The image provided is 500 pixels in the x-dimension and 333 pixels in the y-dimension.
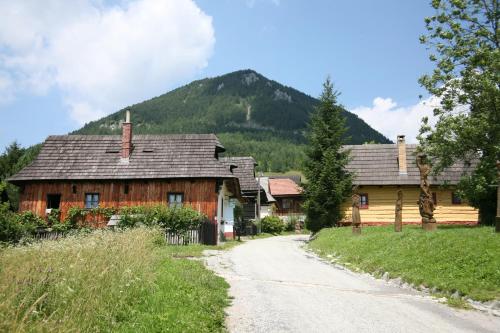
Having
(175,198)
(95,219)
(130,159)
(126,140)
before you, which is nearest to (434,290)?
(175,198)

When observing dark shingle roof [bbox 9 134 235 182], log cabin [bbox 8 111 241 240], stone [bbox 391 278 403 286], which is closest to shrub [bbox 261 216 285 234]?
log cabin [bbox 8 111 241 240]

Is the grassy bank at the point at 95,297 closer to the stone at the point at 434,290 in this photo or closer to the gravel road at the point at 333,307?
the gravel road at the point at 333,307

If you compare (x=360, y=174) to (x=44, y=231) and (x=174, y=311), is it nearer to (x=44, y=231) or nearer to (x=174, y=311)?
(x=44, y=231)

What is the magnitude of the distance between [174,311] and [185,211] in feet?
58.8

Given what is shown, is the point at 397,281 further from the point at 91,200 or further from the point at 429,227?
the point at 91,200

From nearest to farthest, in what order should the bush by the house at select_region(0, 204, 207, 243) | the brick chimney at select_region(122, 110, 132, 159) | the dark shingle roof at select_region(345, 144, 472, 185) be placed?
the bush by the house at select_region(0, 204, 207, 243), the brick chimney at select_region(122, 110, 132, 159), the dark shingle roof at select_region(345, 144, 472, 185)

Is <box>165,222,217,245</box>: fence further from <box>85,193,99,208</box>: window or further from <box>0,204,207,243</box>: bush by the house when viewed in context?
<box>85,193,99,208</box>: window

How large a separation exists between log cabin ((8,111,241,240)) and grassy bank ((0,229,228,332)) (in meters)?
18.8

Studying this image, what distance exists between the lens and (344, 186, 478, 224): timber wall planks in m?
31.4

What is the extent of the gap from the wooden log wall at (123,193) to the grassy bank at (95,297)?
18700 millimetres

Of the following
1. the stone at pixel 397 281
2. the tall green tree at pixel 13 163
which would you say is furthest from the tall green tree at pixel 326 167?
the tall green tree at pixel 13 163

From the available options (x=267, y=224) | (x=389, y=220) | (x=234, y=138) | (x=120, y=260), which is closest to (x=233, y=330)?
(x=120, y=260)

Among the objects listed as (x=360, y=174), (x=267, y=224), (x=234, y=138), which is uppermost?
(x=234, y=138)

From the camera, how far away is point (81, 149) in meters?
31.9
